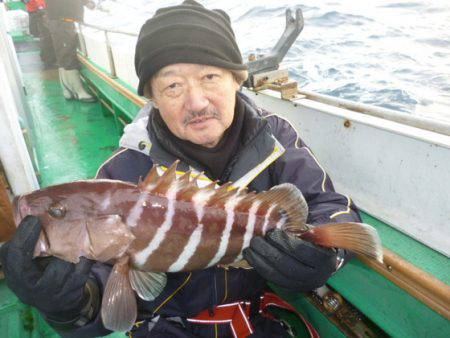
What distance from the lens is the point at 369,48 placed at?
5.77 metres

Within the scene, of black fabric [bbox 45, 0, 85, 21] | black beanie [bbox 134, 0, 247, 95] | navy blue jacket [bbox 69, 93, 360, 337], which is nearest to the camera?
black beanie [bbox 134, 0, 247, 95]

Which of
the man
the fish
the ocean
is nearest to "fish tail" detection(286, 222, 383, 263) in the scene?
the fish

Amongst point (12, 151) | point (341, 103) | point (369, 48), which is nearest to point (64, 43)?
point (12, 151)

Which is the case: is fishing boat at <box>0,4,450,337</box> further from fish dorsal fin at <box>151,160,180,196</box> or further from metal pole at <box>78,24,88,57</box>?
metal pole at <box>78,24,88,57</box>

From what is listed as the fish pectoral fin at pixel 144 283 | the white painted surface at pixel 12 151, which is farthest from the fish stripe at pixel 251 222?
the white painted surface at pixel 12 151

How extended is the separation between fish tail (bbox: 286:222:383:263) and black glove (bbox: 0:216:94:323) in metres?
0.97

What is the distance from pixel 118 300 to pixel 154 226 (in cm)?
34

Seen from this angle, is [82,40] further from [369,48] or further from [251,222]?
[251,222]

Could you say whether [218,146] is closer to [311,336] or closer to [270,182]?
[270,182]

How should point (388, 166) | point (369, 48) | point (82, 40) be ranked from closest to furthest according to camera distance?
point (388, 166) → point (369, 48) → point (82, 40)

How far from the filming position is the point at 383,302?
1.67 meters

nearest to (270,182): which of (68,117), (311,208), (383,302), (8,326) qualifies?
(311,208)

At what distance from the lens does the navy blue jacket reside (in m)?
1.75

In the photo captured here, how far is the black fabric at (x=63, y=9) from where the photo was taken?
22.0 ft
